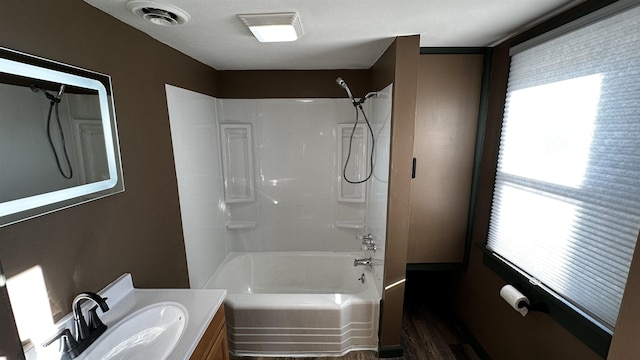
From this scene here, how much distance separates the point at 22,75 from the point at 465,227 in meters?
2.63

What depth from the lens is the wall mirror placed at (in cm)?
84

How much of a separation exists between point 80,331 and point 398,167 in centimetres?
178

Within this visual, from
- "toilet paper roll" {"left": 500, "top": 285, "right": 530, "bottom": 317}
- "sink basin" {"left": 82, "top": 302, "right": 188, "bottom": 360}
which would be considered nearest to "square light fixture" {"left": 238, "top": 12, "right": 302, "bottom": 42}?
"sink basin" {"left": 82, "top": 302, "right": 188, "bottom": 360}

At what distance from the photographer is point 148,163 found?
1.53 metres

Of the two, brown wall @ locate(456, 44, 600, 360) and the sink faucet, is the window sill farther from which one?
the sink faucet

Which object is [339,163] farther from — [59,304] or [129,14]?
[59,304]

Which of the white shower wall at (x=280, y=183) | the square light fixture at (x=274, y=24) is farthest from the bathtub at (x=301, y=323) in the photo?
the square light fixture at (x=274, y=24)

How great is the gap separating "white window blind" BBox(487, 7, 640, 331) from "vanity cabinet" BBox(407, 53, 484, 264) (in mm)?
330

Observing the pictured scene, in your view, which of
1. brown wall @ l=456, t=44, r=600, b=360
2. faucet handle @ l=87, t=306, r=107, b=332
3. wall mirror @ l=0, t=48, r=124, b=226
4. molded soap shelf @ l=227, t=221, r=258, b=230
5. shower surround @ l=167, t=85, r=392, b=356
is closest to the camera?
wall mirror @ l=0, t=48, r=124, b=226

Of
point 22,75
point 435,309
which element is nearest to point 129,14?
point 22,75

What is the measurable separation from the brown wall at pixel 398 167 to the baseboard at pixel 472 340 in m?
0.62

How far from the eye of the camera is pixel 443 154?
2074 millimetres

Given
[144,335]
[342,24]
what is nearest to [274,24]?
[342,24]

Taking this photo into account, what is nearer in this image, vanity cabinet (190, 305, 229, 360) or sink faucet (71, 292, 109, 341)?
sink faucet (71, 292, 109, 341)
